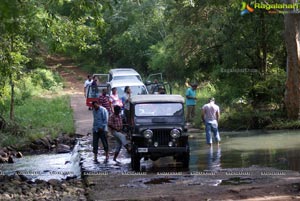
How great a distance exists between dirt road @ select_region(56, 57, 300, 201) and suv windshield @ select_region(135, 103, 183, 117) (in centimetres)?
161

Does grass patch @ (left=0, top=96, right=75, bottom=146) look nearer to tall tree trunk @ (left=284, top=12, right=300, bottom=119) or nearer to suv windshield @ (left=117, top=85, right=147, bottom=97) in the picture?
suv windshield @ (left=117, top=85, right=147, bottom=97)

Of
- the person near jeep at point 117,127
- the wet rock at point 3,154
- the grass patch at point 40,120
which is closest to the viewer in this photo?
the person near jeep at point 117,127

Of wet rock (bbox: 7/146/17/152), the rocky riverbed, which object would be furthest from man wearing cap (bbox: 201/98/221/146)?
wet rock (bbox: 7/146/17/152)

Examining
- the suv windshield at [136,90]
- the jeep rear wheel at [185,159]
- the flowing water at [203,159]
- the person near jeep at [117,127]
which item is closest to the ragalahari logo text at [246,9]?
the suv windshield at [136,90]

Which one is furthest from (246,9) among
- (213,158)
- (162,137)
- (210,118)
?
(162,137)

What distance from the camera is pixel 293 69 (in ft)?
77.0

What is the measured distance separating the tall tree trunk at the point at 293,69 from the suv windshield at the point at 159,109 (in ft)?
28.9

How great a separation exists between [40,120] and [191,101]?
7.18 m

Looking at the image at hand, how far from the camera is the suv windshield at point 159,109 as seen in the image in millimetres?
15766

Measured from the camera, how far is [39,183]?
14617 millimetres

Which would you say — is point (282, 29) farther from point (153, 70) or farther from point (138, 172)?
point (153, 70)

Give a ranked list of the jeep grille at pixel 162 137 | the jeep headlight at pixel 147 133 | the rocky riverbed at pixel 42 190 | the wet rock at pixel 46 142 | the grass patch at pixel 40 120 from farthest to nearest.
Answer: the grass patch at pixel 40 120, the wet rock at pixel 46 142, the jeep grille at pixel 162 137, the jeep headlight at pixel 147 133, the rocky riverbed at pixel 42 190

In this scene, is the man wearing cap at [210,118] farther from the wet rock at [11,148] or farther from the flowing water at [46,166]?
the wet rock at [11,148]

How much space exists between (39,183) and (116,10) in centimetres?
3654
